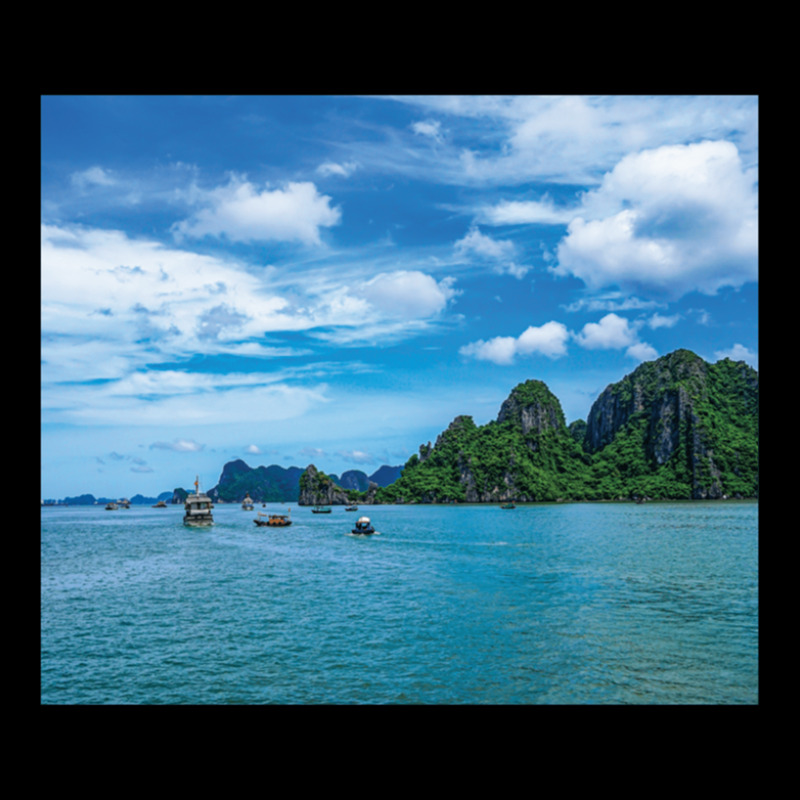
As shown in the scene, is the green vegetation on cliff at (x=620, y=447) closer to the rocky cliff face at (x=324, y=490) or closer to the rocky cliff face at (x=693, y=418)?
the rocky cliff face at (x=693, y=418)

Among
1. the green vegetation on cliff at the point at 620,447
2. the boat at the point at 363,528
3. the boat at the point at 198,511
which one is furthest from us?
the green vegetation on cliff at the point at 620,447

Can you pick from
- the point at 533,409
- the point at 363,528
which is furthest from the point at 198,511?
the point at 533,409

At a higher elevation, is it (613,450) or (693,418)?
(693,418)

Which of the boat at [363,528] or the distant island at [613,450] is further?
the distant island at [613,450]

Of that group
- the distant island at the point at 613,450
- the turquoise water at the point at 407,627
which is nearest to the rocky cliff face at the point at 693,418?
the distant island at the point at 613,450

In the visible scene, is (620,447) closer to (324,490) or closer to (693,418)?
(693,418)
